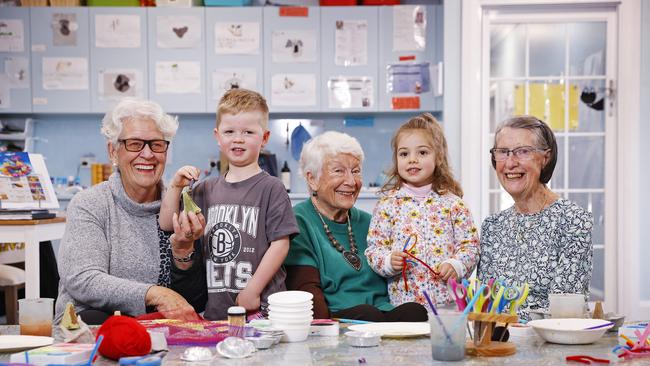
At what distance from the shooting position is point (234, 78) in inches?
201

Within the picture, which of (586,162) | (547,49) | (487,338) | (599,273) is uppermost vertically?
(547,49)

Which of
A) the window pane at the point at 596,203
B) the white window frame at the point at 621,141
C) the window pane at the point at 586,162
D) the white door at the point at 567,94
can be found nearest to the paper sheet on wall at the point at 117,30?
the white window frame at the point at 621,141

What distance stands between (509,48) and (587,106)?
2.06ft

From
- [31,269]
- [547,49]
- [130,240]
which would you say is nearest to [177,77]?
[31,269]

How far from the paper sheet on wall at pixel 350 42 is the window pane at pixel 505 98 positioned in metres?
0.94

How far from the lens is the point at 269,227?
2109 millimetres

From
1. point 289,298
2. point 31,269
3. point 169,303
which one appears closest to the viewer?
point 289,298

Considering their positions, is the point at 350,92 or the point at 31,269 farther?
the point at 350,92

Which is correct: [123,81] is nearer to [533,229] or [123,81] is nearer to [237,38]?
[237,38]

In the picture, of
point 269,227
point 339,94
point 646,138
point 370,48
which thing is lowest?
point 269,227

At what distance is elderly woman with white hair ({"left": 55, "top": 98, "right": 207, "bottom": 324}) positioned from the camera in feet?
6.55

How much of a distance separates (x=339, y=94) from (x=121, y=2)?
1.68m

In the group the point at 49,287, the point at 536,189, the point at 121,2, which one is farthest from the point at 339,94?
the point at 536,189

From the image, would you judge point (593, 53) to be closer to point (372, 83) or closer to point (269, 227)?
point (372, 83)
